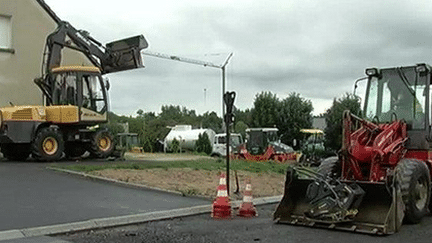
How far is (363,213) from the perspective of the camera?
9508 mm

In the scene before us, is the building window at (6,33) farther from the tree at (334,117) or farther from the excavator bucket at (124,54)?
the tree at (334,117)

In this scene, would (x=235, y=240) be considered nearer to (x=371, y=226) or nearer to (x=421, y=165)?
(x=371, y=226)

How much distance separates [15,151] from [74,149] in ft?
7.75

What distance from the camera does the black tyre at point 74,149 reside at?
23016 millimetres

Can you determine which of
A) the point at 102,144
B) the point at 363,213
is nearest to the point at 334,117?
the point at 102,144

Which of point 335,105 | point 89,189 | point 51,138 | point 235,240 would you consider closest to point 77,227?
point 235,240

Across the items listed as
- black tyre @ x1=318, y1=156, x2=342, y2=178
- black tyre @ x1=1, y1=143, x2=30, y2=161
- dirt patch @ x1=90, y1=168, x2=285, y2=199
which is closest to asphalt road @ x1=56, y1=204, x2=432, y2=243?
black tyre @ x1=318, y1=156, x2=342, y2=178

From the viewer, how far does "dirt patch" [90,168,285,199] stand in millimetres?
14509

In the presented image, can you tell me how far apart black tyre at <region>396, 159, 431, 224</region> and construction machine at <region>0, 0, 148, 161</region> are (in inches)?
577

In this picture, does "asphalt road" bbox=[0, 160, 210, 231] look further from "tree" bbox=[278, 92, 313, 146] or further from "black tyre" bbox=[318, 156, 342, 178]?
"tree" bbox=[278, 92, 313, 146]

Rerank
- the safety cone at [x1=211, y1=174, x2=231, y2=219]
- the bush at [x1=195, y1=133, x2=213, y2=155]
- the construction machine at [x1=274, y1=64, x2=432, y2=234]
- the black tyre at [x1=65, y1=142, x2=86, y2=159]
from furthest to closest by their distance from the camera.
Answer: the bush at [x1=195, y1=133, x2=213, y2=155] → the black tyre at [x1=65, y1=142, x2=86, y2=159] → the safety cone at [x1=211, y1=174, x2=231, y2=219] → the construction machine at [x1=274, y1=64, x2=432, y2=234]

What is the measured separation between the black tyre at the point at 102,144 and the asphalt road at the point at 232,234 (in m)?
12.4

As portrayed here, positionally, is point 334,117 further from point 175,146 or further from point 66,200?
point 66,200

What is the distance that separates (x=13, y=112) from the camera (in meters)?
20.7
